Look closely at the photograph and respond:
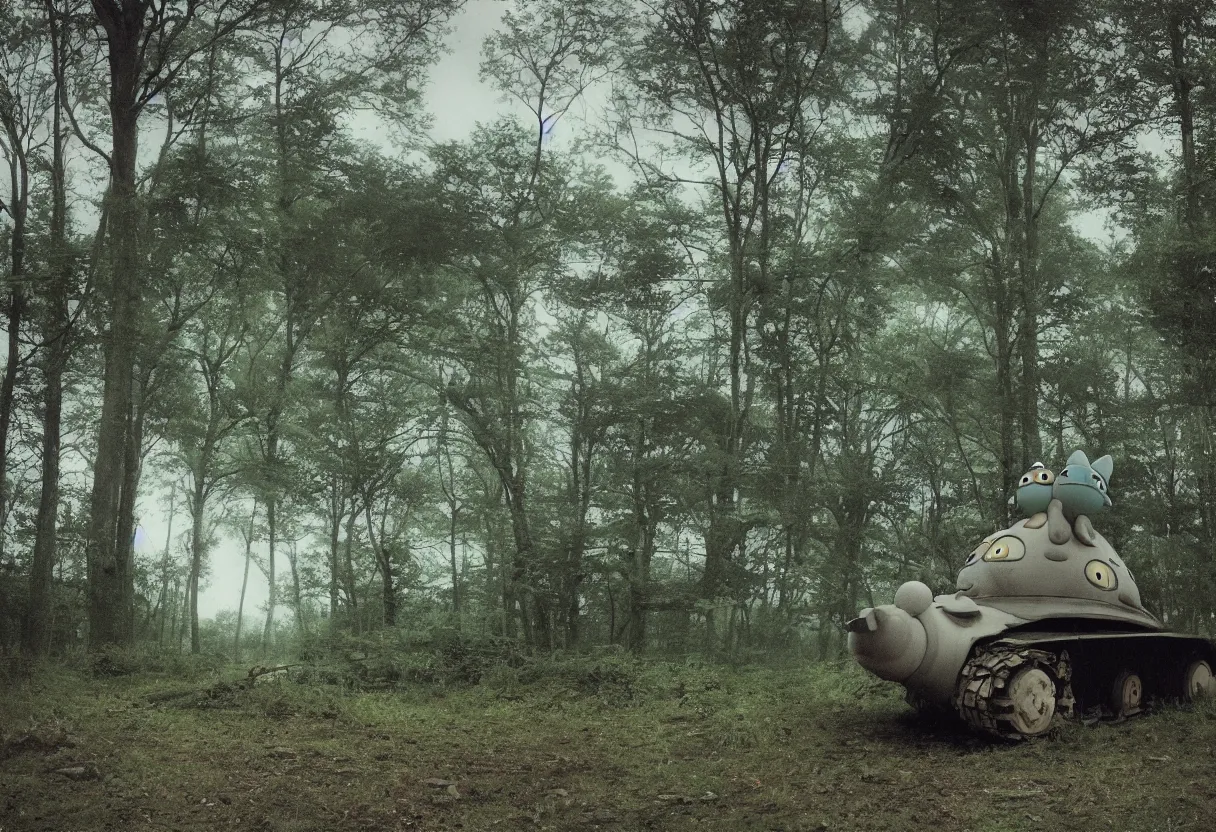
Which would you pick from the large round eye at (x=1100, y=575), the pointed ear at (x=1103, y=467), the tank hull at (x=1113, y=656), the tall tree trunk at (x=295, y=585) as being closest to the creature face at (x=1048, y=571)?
the large round eye at (x=1100, y=575)

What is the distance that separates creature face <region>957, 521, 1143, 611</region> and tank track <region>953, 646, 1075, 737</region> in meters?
0.62

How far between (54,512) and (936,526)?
14.8 metres

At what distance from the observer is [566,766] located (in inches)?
249

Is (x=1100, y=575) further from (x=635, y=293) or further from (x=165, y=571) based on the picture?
(x=165, y=571)

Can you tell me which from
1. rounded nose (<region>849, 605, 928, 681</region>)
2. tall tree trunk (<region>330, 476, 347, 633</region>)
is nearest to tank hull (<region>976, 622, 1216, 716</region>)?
rounded nose (<region>849, 605, 928, 681</region>)

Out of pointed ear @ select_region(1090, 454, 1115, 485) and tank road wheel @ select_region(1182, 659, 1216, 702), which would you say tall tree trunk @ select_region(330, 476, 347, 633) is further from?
tank road wheel @ select_region(1182, 659, 1216, 702)

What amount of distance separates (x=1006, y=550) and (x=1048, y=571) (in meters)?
0.33

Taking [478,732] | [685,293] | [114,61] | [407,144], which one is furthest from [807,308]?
[114,61]

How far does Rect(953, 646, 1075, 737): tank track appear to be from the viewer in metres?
6.13

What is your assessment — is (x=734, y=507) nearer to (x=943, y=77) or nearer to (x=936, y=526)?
(x=936, y=526)

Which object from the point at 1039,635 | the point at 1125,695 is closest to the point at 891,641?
the point at 1039,635

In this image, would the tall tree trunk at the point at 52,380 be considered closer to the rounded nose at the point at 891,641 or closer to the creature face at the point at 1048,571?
the rounded nose at the point at 891,641

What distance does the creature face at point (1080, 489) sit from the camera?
23.0ft

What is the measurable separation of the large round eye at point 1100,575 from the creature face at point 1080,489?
40 centimetres
